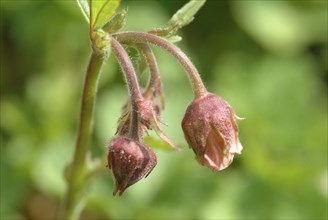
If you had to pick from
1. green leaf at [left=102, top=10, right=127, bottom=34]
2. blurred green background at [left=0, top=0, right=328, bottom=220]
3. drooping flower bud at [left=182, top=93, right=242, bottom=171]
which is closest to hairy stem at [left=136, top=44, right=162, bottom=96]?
green leaf at [left=102, top=10, right=127, bottom=34]

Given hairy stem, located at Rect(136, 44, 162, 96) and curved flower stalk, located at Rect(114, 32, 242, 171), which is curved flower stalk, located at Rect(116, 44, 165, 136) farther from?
curved flower stalk, located at Rect(114, 32, 242, 171)

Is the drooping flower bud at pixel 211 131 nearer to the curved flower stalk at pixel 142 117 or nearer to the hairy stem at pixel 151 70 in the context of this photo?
the curved flower stalk at pixel 142 117

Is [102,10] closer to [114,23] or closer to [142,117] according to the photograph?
[114,23]

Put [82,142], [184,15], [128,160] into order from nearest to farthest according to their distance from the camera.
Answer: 1. [128,160]
2. [184,15]
3. [82,142]

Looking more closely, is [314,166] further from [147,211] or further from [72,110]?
[72,110]

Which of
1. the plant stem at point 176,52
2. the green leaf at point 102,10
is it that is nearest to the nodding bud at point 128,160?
the plant stem at point 176,52

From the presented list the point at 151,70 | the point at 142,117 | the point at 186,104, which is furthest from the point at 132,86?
the point at 186,104
